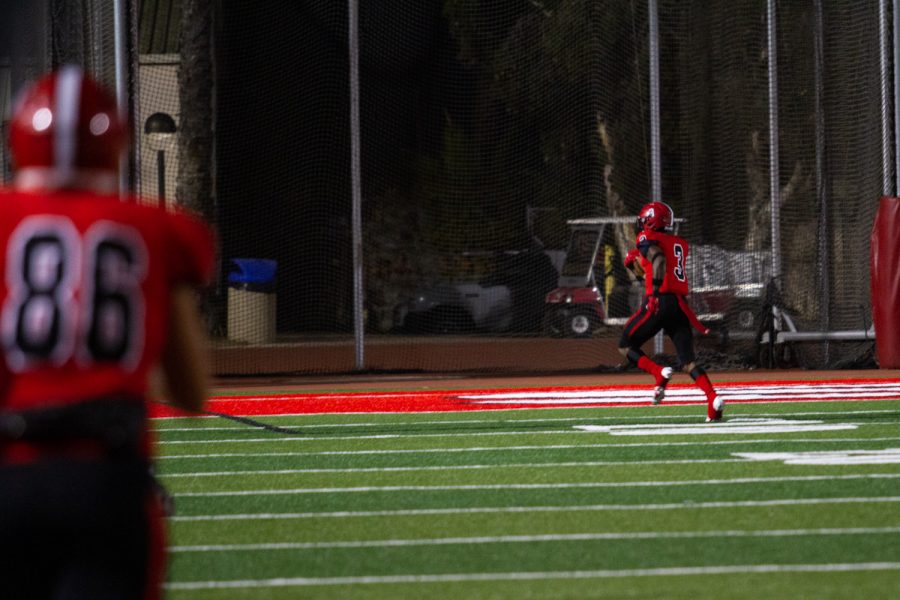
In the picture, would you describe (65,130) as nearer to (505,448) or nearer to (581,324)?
(505,448)

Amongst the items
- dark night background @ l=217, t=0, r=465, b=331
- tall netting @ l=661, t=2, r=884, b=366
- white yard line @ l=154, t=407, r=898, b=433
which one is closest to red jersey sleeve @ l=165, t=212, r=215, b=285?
white yard line @ l=154, t=407, r=898, b=433

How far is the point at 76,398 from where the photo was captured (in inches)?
115

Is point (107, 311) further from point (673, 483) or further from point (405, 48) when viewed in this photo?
point (405, 48)

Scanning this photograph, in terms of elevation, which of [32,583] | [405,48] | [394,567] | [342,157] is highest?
[405,48]

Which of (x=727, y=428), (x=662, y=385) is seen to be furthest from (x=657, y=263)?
(x=727, y=428)

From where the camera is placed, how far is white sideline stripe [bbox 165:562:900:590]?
18.6 feet

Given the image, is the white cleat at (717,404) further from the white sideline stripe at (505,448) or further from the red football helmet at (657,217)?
the red football helmet at (657,217)

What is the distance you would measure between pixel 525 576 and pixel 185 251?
303 centimetres

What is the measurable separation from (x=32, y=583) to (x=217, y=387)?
47.9 ft

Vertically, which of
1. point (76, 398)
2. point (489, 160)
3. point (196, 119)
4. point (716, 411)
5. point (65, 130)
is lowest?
point (716, 411)

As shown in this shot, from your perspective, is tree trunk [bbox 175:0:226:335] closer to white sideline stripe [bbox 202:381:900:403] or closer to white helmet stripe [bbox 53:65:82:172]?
white sideline stripe [bbox 202:381:900:403]

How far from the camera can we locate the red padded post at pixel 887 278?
1680 centimetres

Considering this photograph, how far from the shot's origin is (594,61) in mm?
26891

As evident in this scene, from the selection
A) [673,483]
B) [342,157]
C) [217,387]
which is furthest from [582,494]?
[342,157]
